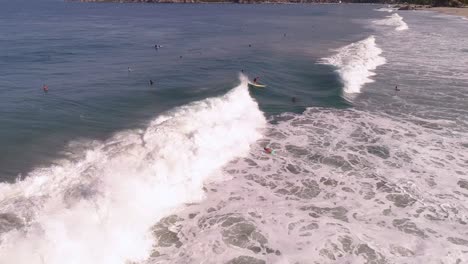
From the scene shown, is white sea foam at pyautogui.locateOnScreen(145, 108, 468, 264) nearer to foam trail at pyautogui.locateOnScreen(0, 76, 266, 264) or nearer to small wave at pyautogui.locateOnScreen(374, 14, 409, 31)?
foam trail at pyautogui.locateOnScreen(0, 76, 266, 264)

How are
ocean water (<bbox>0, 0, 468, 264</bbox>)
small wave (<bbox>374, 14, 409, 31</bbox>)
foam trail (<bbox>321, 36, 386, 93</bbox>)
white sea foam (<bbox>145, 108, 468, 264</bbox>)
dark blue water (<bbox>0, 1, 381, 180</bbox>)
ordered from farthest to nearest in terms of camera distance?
small wave (<bbox>374, 14, 409, 31</bbox>) → foam trail (<bbox>321, 36, 386, 93</bbox>) → dark blue water (<bbox>0, 1, 381, 180</bbox>) → ocean water (<bbox>0, 0, 468, 264</bbox>) → white sea foam (<bbox>145, 108, 468, 264</bbox>)

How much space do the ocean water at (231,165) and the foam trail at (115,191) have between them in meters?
0.07

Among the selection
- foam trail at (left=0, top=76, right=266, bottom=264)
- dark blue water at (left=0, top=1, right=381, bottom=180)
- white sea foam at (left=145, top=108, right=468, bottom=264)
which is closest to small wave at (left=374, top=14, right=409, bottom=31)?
dark blue water at (left=0, top=1, right=381, bottom=180)

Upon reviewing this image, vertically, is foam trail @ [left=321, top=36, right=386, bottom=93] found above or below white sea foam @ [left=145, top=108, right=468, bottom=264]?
above

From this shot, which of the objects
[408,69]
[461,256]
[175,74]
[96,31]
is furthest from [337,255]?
[96,31]

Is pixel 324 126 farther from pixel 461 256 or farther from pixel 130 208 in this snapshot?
pixel 130 208

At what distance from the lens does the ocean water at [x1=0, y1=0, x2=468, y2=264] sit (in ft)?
43.9

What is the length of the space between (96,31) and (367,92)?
5860cm

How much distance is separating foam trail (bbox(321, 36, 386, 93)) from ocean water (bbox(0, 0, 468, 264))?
1.36ft

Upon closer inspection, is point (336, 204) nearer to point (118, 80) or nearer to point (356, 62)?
point (118, 80)

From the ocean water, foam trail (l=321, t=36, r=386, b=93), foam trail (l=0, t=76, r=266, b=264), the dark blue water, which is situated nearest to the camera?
foam trail (l=0, t=76, r=266, b=264)

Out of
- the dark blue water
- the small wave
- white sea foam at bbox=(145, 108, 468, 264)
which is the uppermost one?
the small wave

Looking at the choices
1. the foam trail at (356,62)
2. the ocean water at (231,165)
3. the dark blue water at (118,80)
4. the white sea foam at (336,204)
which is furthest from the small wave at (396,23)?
the white sea foam at (336,204)

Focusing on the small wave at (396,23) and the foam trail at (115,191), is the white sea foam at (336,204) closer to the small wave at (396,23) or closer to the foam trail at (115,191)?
the foam trail at (115,191)
